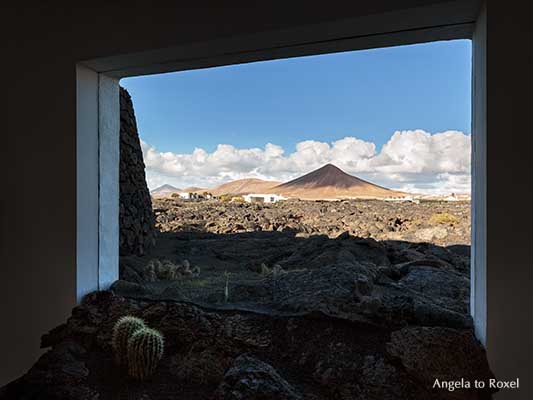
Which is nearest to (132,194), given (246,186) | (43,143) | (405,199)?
(43,143)

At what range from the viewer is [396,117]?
1.44 m

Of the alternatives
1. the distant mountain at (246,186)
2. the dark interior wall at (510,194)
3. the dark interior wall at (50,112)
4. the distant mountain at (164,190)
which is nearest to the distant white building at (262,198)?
the distant mountain at (246,186)

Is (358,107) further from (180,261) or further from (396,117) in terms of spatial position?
(180,261)

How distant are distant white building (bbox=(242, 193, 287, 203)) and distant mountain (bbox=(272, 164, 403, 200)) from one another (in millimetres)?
132

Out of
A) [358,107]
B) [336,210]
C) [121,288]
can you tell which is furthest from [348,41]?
[121,288]

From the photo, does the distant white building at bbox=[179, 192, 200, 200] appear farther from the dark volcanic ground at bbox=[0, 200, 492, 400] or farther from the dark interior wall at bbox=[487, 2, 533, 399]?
the dark interior wall at bbox=[487, 2, 533, 399]

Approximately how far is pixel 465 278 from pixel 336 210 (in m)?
0.59

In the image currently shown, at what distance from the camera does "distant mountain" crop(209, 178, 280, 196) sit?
169cm


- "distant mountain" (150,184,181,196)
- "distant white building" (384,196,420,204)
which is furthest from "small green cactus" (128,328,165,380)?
"distant white building" (384,196,420,204)

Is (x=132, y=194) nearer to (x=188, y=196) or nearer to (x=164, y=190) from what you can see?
(x=164, y=190)

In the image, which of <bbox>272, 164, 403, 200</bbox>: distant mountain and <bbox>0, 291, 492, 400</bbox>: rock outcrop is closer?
<bbox>0, 291, 492, 400</bbox>: rock outcrop

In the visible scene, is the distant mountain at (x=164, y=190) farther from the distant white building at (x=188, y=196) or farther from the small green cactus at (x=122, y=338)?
the small green cactus at (x=122, y=338)

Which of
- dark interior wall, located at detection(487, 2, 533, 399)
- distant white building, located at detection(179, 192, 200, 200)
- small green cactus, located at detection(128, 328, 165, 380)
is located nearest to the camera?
dark interior wall, located at detection(487, 2, 533, 399)

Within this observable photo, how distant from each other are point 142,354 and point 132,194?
88cm
